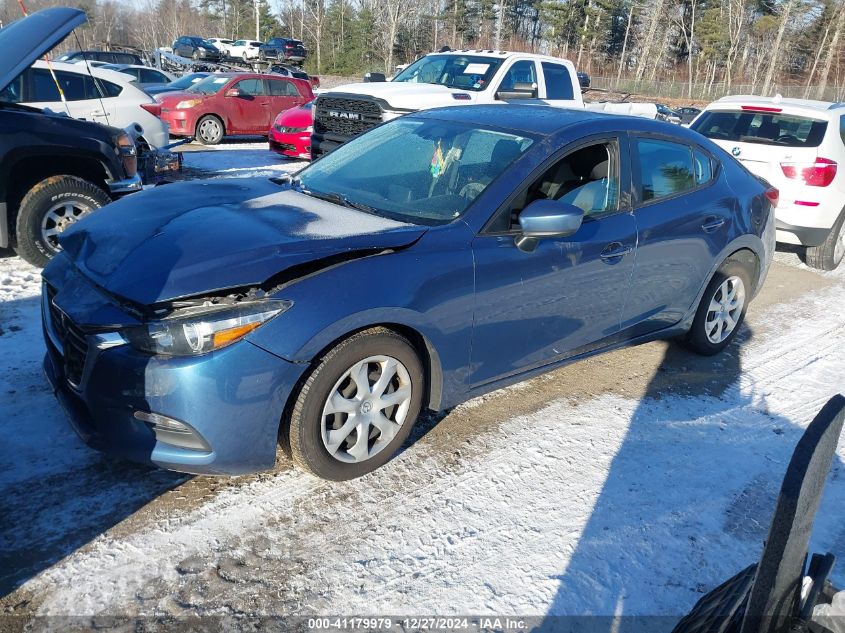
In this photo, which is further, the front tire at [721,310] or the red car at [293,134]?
the red car at [293,134]

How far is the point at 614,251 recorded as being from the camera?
3.98m

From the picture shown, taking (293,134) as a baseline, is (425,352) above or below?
above

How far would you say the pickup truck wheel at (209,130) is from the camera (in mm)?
14094

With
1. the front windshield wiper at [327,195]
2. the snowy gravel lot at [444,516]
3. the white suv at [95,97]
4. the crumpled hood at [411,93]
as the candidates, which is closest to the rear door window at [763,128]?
the crumpled hood at [411,93]

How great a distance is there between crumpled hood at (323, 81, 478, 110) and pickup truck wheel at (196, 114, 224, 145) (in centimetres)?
529

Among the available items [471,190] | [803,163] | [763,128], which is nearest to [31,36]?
[471,190]

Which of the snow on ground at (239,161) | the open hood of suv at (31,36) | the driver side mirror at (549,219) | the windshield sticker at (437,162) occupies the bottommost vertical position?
the snow on ground at (239,161)

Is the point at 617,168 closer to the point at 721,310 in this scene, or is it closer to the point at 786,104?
the point at 721,310

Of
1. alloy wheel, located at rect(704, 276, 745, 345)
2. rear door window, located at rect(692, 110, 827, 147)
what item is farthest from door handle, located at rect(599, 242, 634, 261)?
rear door window, located at rect(692, 110, 827, 147)

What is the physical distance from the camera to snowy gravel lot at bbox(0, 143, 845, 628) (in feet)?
8.62

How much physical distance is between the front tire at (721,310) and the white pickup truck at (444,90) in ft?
16.8

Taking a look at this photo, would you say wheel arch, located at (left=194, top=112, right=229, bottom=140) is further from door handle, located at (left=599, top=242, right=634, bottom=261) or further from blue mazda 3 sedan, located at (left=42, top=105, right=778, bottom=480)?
door handle, located at (left=599, top=242, right=634, bottom=261)

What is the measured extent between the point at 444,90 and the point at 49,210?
18.7ft

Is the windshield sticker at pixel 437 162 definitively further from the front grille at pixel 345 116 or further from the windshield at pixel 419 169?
the front grille at pixel 345 116
